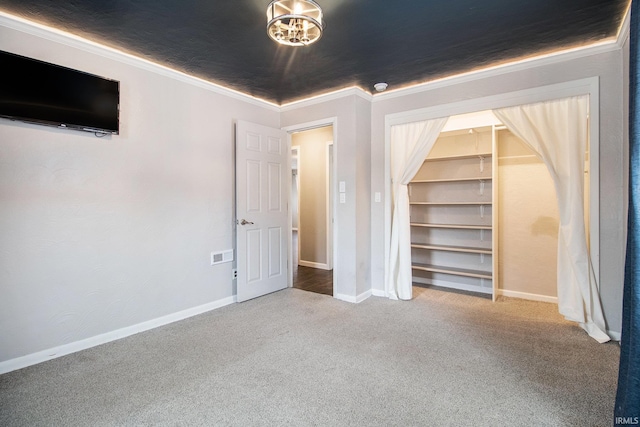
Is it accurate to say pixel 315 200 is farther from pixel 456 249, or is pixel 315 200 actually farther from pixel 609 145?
pixel 609 145

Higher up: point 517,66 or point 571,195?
point 517,66

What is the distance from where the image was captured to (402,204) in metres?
3.82

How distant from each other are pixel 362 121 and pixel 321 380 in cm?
287

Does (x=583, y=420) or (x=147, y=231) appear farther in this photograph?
(x=147, y=231)

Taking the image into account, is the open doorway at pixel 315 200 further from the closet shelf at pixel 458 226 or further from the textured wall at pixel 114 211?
the textured wall at pixel 114 211

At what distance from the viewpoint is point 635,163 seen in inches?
50.3

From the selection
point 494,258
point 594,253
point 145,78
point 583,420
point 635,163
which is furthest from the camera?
point 494,258

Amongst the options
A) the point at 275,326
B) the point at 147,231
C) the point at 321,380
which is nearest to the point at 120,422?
the point at 321,380

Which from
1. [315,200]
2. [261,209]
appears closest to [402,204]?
[261,209]

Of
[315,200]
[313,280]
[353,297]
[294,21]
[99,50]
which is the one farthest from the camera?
[315,200]

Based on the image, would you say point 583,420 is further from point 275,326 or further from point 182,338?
point 182,338

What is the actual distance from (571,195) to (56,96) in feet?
14.1

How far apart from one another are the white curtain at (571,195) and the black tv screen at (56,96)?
382 cm

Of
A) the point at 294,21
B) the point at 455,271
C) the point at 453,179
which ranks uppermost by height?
the point at 294,21
